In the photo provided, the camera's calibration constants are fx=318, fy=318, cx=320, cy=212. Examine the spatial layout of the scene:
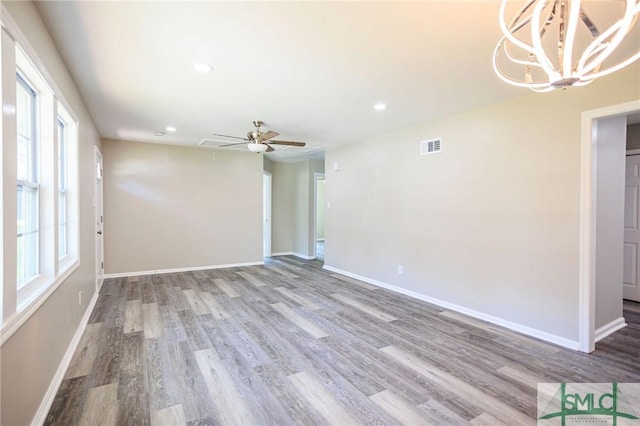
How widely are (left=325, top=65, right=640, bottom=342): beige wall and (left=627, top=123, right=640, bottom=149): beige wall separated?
96.6 inches

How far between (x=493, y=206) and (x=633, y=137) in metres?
2.71

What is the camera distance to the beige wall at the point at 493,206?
2.98 m

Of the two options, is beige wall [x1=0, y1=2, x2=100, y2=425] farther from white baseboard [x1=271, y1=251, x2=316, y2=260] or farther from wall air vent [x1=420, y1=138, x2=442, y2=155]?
white baseboard [x1=271, y1=251, x2=316, y2=260]

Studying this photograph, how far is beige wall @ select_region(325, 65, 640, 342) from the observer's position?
2.98 m

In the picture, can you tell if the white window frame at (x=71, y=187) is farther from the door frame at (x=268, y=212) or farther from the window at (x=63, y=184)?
the door frame at (x=268, y=212)

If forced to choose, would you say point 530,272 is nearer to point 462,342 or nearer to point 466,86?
point 462,342

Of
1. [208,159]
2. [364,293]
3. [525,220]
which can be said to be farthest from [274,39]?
[208,159]

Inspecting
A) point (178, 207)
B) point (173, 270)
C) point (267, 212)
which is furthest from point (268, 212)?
point (173, 270)

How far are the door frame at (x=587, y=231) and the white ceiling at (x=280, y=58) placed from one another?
755 mm

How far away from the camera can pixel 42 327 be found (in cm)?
202

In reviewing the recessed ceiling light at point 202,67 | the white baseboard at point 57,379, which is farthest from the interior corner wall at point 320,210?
the recessed ceiling light at point 202,67
